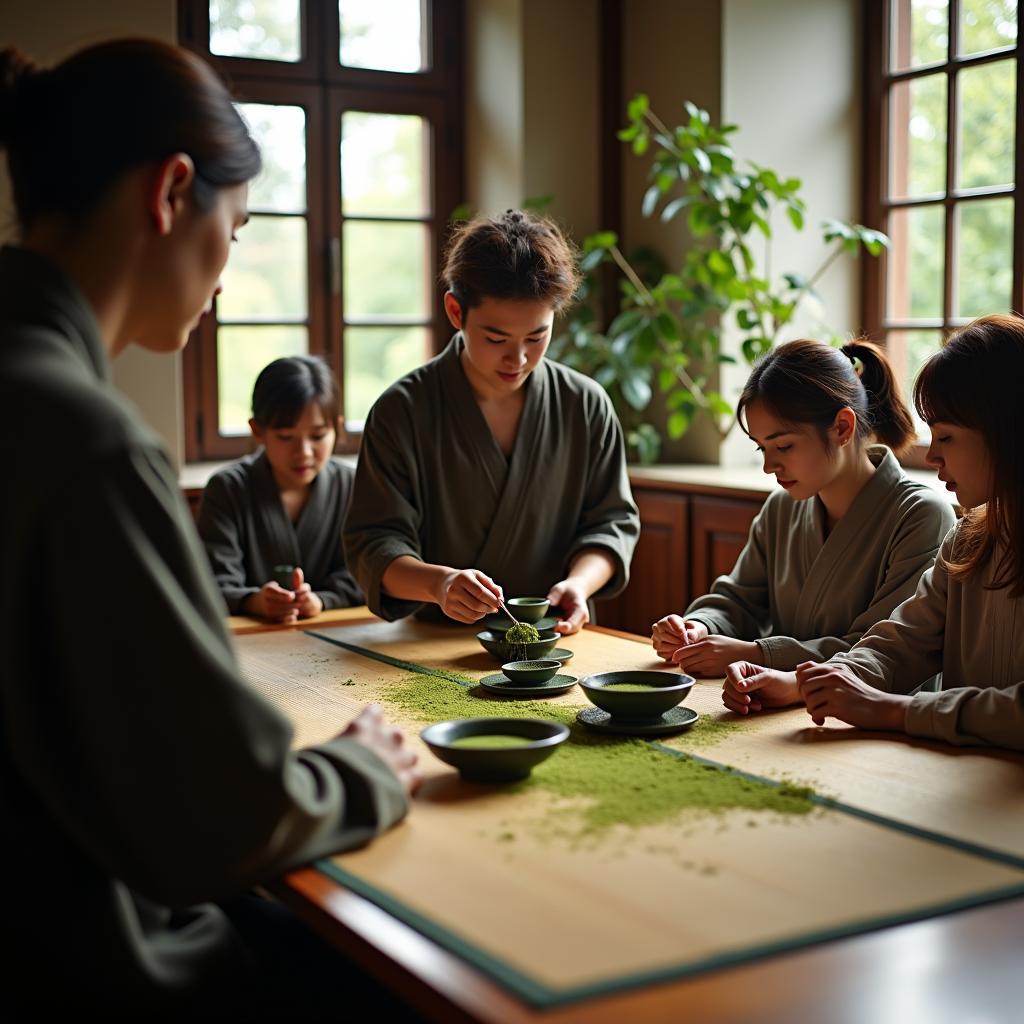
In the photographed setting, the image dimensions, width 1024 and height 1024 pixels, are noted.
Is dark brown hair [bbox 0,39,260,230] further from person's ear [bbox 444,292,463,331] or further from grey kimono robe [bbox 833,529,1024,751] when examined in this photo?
person's ear [bbox 444,292,463,331]

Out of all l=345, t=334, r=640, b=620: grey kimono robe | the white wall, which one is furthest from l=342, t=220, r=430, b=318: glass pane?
l=345, t=334, r=640, b=620: grey kimono robe

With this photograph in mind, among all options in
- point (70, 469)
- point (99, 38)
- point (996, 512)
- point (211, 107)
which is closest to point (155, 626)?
point (70, 469)

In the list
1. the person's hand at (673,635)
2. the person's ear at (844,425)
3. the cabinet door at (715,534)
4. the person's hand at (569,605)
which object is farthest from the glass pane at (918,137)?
the person's hand at (673,635)

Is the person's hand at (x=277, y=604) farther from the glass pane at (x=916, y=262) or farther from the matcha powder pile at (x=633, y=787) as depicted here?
the glass pane at (x=916, y=262)

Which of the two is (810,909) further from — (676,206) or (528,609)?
(676,206)

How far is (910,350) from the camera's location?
4.40 metres

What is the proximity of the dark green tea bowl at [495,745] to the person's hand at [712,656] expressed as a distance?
0.61 metres

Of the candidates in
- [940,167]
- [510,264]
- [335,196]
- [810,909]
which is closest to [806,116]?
[940,167]

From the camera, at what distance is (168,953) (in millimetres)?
1262

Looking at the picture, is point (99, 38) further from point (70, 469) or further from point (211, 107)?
point (70, 469)

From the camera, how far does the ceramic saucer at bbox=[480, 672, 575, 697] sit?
82.6 inches

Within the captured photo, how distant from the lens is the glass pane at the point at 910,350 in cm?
429

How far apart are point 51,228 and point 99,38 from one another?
251 mm

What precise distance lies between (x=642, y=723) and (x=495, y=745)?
0.31 metres
